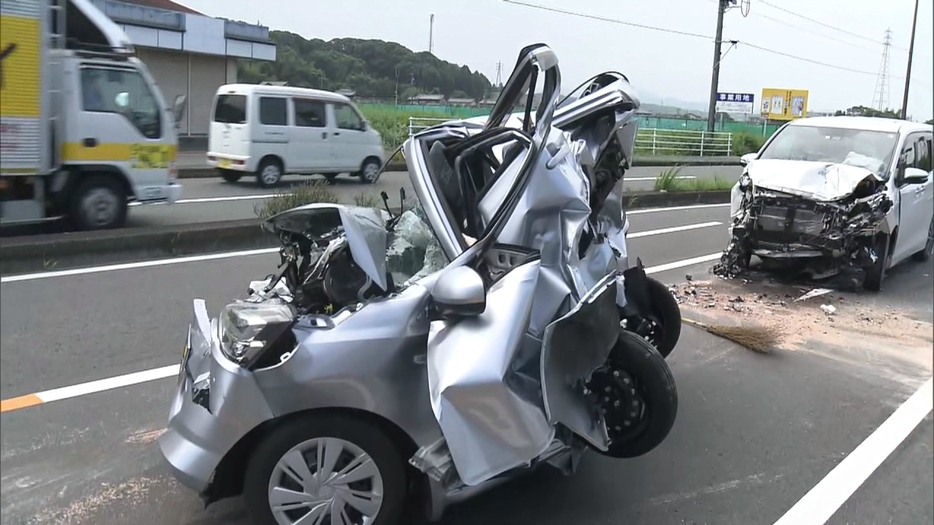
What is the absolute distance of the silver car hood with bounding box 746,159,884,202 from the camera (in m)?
8.59

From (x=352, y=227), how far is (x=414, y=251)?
1.14 feet

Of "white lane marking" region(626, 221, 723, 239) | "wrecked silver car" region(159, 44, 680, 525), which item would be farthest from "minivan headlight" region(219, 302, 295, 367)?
"white lane marking" region(626, 221, 723, 239)

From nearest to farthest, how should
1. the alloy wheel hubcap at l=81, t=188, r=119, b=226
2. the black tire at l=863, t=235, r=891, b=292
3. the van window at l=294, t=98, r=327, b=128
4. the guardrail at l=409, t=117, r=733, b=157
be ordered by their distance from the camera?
the black tire at l=863, t=235, r=891, b=292 < the alloy wheel hubcap at l=81, t=188, r=119, b=226 < the van window at l=294, t=98, r=327, b=128 < the guardrail at l=409, t=117, r=733, b=157

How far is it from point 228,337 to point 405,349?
73 centimetres

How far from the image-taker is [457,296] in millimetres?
3184

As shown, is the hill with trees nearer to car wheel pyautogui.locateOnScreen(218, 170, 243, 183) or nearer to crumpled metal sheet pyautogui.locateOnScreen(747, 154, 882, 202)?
car wheel pyautogui.locateOnScreen(218, 170, 243, 183)

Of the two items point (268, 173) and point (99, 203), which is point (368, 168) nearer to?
point (268, 173)

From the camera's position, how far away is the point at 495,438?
3.15 m

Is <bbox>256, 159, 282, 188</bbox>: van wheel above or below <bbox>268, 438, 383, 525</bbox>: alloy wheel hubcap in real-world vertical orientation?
above

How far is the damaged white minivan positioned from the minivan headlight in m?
6.69

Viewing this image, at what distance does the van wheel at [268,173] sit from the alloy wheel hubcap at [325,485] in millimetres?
14447

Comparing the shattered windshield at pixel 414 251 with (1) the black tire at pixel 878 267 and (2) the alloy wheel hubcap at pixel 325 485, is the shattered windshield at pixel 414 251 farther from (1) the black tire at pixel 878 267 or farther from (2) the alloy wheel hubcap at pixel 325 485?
(1) the black tire at pixel 878 267

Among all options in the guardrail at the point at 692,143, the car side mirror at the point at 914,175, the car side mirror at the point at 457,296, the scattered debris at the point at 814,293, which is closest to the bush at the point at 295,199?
the scattered debris at the point at 814,293

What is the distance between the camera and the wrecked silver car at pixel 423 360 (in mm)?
3137
